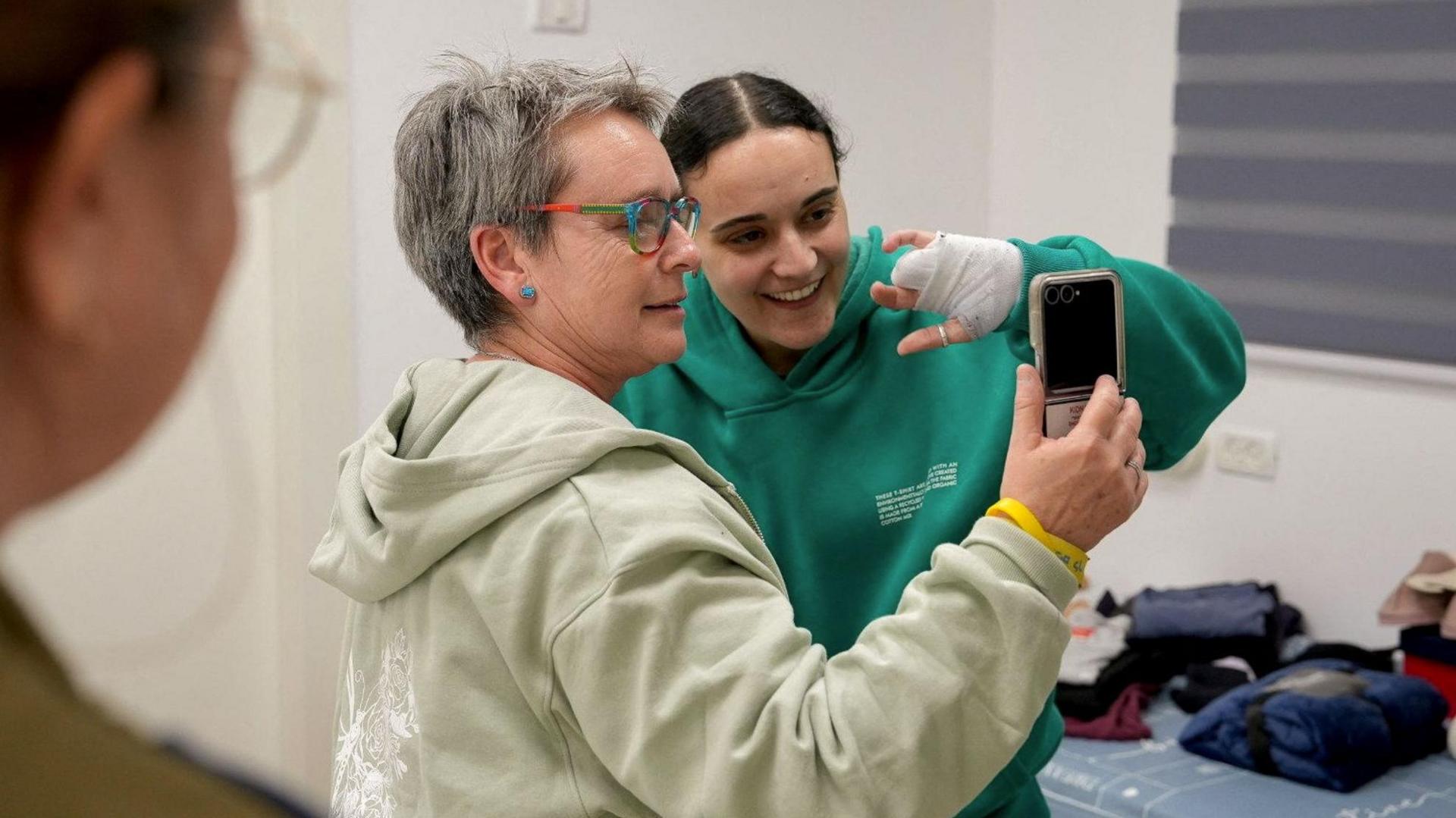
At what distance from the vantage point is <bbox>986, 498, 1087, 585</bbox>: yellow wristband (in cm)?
113

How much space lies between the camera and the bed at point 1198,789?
2.50 m

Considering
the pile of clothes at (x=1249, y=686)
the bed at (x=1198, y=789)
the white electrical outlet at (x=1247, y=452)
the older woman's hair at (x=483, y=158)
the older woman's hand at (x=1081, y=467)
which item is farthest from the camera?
the white electrical outlet at (x=1247, y=452)

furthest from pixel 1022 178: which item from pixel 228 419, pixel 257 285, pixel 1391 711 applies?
pixel 228 419

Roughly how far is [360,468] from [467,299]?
0.59 ft

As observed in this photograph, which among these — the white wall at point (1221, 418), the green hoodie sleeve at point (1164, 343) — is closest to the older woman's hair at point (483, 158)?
the green hoodie sleeve at point (1164, 343)

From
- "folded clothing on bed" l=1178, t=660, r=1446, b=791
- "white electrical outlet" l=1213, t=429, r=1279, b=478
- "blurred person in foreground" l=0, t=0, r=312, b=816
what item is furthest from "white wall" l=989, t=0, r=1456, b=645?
"blurred person in foreground" l=0, t=0, r=312, b=816

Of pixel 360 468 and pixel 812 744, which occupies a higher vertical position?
pixel 360 468

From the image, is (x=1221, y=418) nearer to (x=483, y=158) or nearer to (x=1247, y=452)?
(x=1247, y=452)

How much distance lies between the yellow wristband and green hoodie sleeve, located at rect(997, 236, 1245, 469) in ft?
1.54

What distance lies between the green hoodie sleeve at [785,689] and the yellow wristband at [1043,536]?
56mm

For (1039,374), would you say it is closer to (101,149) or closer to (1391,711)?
(101,149)

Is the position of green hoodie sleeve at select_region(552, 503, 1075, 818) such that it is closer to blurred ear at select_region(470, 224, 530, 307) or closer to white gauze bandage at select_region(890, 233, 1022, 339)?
blurred ear at select_region(470, 224, 530, 307)

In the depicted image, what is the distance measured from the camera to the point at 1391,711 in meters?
2.67

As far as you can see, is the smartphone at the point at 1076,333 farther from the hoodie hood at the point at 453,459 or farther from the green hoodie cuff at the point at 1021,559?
the hoodie hood at the point at 453,459
